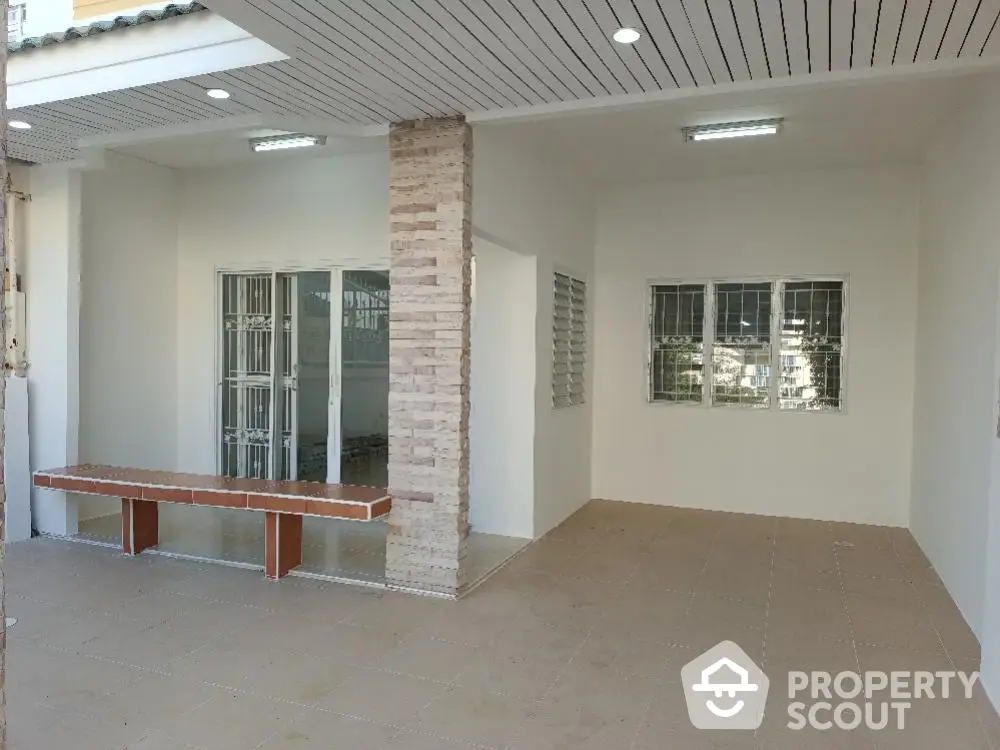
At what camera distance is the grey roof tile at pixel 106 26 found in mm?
3605

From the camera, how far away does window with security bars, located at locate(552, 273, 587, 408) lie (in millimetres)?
6070

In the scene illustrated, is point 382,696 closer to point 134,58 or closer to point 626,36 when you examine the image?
point 626,36

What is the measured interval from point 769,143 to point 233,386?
503cm

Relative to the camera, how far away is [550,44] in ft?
10.7

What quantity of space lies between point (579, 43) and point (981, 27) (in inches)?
64.6

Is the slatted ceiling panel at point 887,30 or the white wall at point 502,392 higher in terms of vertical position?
the slatted ceiling panel at point 887,30

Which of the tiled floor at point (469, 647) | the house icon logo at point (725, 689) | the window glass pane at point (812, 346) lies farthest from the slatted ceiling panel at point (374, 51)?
the window glass pane at point (812, 346)

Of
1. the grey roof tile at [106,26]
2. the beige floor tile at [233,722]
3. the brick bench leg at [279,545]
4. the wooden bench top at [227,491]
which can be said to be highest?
the grey roof tile at [106,26]

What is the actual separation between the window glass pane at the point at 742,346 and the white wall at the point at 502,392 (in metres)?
2.12

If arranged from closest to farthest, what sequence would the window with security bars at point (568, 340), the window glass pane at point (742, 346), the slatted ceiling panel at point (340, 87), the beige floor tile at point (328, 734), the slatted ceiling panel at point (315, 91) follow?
the beige floor tile at point (328, 734)
the slatted ceiling panel at point (340, 87)
the slatted ceiling panel at point (315, 91)
the window with security bars at point (568, 340)
the window glass pane at point (742, 346)

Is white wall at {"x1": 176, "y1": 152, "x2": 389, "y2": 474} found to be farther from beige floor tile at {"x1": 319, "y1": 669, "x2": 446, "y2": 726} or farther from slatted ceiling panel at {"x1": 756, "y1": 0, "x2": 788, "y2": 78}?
beige floor tile at {"x1": 319, "y1": 669, "x2": 446, "y2": 726}

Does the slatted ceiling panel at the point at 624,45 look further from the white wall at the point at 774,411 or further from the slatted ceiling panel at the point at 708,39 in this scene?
the white wall at the point at 774,411

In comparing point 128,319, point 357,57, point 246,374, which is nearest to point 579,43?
point 357,57

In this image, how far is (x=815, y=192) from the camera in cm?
628
